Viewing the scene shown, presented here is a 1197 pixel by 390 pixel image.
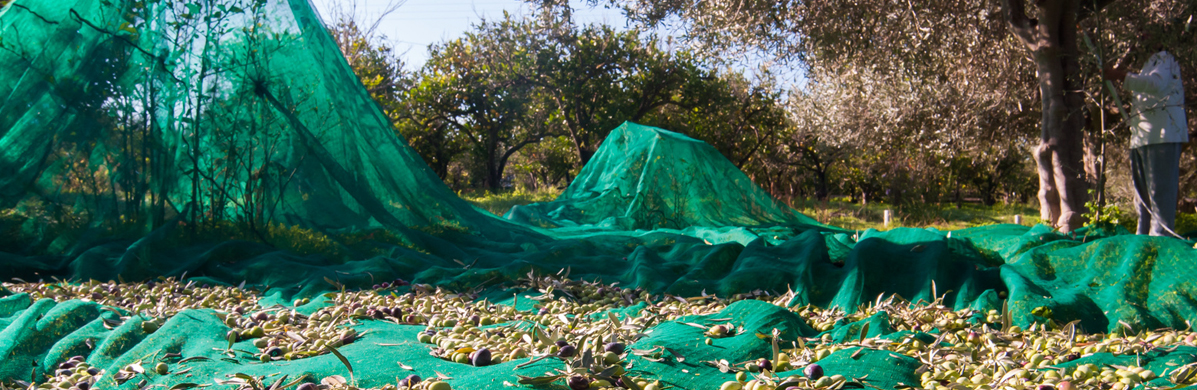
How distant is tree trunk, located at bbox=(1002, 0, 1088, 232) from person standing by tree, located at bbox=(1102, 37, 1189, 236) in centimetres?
84

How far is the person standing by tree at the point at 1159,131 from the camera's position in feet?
16.7

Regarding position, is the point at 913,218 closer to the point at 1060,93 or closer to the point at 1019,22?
the point at 1060,93

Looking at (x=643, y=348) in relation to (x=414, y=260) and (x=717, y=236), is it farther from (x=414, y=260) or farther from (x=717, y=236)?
(x=717, y=236)

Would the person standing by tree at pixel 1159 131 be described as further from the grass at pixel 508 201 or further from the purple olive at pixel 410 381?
the grass at pixel 508 201

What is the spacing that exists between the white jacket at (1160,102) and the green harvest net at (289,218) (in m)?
1.28

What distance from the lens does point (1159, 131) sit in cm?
512

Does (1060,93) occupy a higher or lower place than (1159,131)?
higher

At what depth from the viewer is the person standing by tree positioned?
Result: 5.08 metres

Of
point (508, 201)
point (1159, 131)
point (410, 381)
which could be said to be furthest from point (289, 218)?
point (508, 201)

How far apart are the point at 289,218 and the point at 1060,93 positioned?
21.7 ft

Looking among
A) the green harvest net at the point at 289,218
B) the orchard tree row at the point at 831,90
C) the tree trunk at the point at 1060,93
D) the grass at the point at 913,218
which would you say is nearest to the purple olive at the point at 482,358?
the green harvest net at the point at 289,218

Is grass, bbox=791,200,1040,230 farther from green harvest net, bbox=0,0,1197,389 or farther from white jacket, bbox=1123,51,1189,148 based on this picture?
green harvest net, bbox=0,0,1197,389

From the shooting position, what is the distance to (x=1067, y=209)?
633 cm

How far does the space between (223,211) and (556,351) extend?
3911 millimetres
